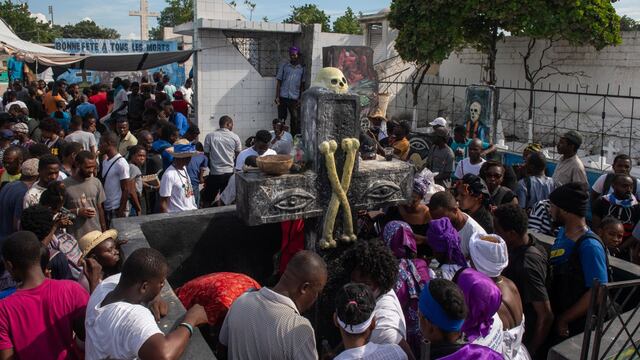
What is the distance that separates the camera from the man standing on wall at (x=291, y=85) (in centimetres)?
1288

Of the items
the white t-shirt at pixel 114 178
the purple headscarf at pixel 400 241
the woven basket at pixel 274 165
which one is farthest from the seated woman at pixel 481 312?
the white t-shirt at pixel 114 178

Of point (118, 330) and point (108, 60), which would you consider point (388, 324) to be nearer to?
point (118, 330)

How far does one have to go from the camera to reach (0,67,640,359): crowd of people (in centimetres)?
270

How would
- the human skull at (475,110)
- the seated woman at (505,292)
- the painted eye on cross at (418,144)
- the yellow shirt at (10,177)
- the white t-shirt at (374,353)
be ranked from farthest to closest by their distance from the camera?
the human skull at (475,110) → the painted eye on cross at (418,144) → the yellow shirt at (10,177) → the seated woman at (505,292) → the white t-shirt at (374,353)

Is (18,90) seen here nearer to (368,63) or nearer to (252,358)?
(368,63)

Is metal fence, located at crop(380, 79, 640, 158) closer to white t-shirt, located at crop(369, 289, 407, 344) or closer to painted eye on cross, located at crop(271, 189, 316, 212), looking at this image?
painted eye on cross, located at crop(271, 189, 316, 212)

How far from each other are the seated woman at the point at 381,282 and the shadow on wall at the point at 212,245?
64.7 inches

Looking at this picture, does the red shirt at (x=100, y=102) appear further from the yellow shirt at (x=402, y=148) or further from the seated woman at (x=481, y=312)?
the seated woman at (x=481, y=312)

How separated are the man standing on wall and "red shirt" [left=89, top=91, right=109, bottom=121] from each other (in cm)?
394

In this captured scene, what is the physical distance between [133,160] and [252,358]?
4.32 m

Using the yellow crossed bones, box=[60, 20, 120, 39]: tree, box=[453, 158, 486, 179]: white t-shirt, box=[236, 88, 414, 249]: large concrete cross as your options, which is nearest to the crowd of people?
the yellow crossed bones

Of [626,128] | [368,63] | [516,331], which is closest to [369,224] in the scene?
[516,331]

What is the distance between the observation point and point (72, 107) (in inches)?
482

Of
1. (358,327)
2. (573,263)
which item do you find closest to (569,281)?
(573,263)
